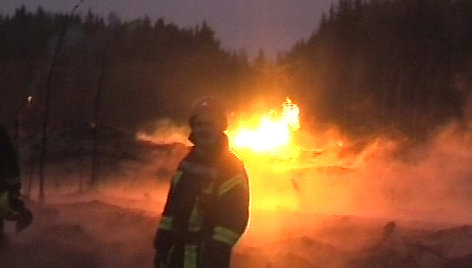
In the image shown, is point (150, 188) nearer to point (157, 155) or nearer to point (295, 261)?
point (157, 155)

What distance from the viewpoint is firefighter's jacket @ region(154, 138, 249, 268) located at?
5.09 metres

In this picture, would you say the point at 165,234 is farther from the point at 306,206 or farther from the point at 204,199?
the point at 306,206

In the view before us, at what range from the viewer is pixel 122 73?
64812mm

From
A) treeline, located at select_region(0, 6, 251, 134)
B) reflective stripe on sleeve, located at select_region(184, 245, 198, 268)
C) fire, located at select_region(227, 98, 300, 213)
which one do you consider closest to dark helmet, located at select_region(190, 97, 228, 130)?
reflective stripe on sleeve, located at select_region(184, 245, 198, 268)

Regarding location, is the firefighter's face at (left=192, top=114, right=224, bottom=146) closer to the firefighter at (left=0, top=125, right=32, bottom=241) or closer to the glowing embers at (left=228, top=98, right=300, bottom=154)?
the firefighter at (left=0, top=125, right=32, bottom=241)

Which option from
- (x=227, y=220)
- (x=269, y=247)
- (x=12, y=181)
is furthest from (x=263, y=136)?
(x=227, y=220)

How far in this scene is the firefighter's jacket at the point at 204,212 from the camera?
5.09 meters

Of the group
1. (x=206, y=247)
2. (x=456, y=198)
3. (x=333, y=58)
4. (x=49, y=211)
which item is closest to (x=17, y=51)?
(x=333, y=58)

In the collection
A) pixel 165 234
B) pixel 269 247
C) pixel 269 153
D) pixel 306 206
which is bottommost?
pixel 269 247

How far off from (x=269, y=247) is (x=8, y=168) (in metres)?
Answer: 4.88

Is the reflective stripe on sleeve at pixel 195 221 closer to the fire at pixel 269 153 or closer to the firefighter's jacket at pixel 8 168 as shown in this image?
the firefighter's jacket at pixel 8 168

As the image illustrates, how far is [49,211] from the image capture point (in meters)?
14.8

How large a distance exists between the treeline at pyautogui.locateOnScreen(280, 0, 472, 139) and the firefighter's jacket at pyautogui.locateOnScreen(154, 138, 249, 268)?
2885cm

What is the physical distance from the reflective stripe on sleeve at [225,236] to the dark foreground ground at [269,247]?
5.91 metres
